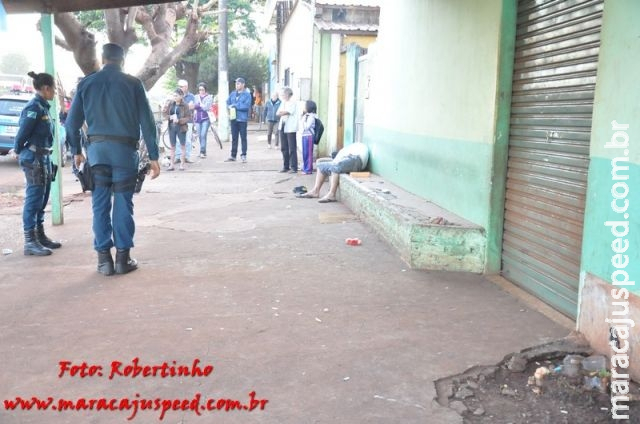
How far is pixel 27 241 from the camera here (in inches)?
252

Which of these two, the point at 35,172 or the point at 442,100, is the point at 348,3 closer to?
the point at 442,100

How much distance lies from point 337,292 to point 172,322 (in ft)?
4.63

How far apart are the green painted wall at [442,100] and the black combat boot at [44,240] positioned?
4119 millimetres

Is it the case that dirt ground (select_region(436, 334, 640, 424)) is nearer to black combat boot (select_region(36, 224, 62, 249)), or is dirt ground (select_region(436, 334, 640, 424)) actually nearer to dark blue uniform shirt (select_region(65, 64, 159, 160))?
dark blue uniform shirt (select_region(65, 64, 159, 160))

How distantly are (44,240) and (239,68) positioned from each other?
31.8m

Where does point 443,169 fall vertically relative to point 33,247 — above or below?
above

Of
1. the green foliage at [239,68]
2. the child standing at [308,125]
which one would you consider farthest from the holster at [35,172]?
the green foliage at [239,68]

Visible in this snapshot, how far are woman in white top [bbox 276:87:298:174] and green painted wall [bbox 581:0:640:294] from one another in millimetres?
9275

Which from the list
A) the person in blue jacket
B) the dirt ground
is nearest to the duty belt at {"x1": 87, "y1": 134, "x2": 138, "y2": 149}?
the dirt ground

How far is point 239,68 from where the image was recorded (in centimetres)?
3703

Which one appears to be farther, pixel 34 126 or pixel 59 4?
pixel 59 4

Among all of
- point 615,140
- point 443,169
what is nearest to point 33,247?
point 443,169

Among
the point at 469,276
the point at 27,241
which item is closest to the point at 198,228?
the point at 27,241

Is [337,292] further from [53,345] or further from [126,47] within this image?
[126,47]
